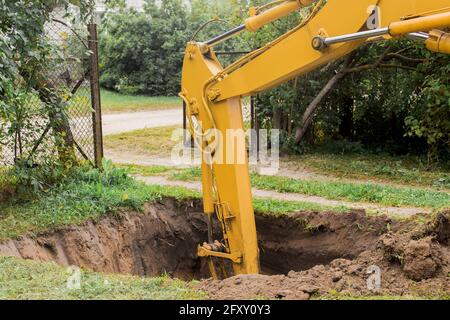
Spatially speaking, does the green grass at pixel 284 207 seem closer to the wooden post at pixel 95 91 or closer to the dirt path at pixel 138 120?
the wooden post at pixel 95 91

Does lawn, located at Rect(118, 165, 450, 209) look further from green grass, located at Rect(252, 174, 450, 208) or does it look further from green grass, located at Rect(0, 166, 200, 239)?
green grass, located at Rect(0, 166, 200, 239)

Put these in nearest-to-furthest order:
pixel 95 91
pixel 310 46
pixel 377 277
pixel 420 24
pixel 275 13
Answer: pixel 420 24 < pixel 377 277 < pixel 310 46 < pixel 275 13 < pixel 95 91

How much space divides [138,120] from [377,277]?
575 inches

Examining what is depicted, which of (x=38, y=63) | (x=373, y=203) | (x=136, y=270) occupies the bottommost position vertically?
(x=136, y=270)

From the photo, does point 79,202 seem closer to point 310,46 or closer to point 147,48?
point 310,46

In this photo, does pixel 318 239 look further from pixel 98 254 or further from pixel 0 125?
pixel 0 125

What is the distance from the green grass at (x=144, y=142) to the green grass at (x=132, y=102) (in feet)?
15.9

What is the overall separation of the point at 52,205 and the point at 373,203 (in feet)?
13.6

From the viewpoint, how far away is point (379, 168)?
11.6m

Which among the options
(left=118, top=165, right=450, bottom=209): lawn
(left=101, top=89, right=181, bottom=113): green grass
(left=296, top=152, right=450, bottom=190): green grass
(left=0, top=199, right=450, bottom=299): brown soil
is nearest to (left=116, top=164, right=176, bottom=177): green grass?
(left=118, top=165, right=450, bottom=209): lawn

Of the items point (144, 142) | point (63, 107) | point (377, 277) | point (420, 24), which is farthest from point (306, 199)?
point (144, 142)

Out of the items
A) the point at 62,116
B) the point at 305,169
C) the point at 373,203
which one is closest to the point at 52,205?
the point at 62,116

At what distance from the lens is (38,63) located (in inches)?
330

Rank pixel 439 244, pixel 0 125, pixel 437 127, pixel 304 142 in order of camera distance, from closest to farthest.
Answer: pixel 439 244, pixel 0 125, pixel 437 127, pixel 304 142
